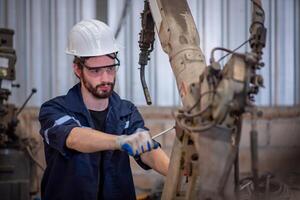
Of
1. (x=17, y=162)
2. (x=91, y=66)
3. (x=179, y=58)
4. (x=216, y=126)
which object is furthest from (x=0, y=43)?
(x=216, y=126)

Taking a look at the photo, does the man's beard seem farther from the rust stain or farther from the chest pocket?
the rust stain

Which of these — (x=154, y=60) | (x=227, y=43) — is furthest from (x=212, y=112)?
(x=227, y=43)

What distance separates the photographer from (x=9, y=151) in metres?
2.83

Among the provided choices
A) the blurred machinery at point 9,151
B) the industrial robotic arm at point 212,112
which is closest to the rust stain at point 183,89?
the industrial robotic arm at point 212,112

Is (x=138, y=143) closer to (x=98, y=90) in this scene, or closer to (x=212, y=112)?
(x=212, y=112)

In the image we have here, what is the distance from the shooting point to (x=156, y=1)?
60.4 inches

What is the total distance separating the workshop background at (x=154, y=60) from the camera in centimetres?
332

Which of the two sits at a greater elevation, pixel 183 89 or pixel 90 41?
pixel 90 41

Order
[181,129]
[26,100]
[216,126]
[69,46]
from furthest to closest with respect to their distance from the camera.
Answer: [26,100]
[69,46]
[181,129]
[216,126]

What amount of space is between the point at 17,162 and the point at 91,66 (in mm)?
1282

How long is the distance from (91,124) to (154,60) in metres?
1.62

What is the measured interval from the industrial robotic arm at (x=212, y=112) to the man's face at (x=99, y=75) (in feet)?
1.42

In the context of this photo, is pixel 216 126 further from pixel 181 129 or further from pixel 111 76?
pixel 111 76

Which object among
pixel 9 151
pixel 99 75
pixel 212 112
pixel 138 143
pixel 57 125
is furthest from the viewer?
pixel 9 151
